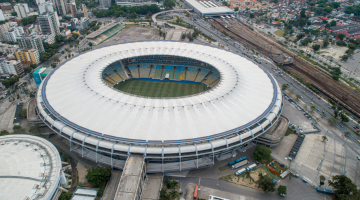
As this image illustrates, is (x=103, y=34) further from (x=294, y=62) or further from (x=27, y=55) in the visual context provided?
(x=294, y=62)


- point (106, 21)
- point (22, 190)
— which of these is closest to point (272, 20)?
point (106, 21)

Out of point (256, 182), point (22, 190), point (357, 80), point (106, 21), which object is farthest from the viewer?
point (106, 21)

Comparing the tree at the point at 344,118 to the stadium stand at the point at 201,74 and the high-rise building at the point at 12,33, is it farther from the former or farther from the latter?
the high-rise building at the point at 12,33

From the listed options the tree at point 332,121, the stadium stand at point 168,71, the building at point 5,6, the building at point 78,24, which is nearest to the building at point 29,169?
the stadium stand at point 168,71

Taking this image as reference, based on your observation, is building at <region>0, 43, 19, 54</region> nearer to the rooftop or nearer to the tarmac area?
Answer: the tarmac area

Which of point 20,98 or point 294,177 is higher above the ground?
point 294,177

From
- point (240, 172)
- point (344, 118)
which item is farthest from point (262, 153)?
point (344, 118)

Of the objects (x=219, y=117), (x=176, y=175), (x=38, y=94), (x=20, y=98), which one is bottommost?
Answer: (x=20, y=98)

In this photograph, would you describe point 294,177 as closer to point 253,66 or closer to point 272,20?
point 253,66
